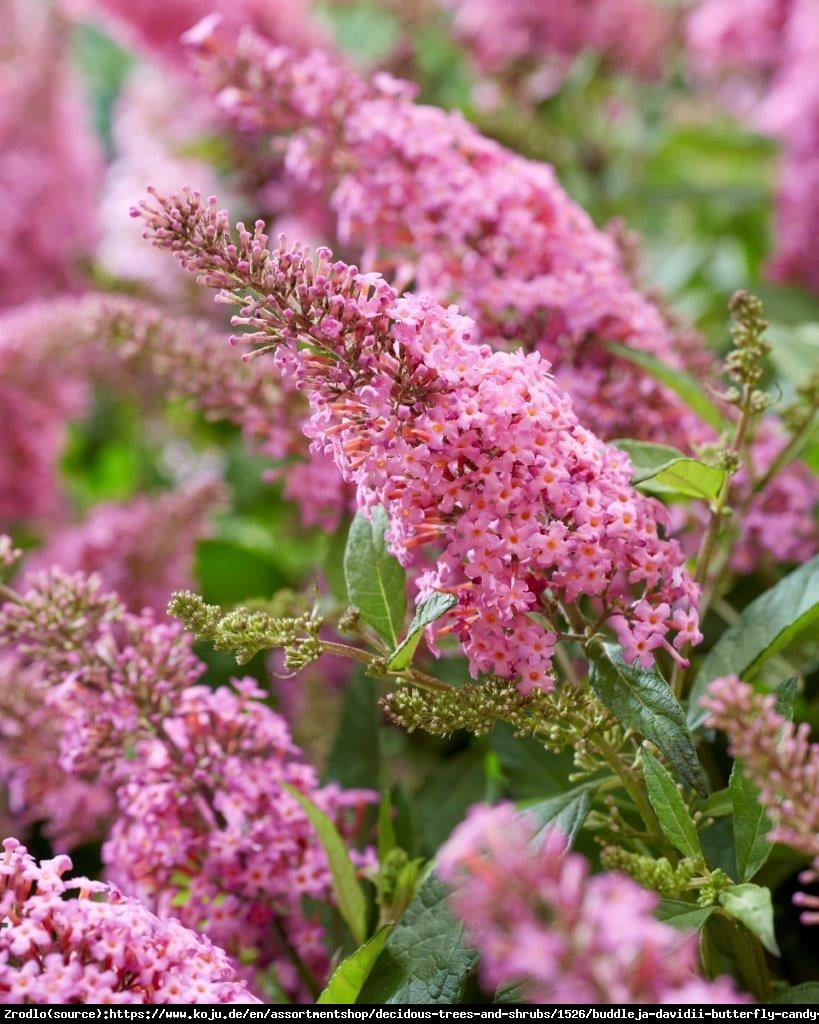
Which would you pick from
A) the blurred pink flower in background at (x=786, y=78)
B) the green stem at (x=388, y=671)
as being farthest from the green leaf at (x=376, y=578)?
the blurred pink flower in background at (x=786, y=78)

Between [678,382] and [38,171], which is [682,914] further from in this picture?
[38,171]

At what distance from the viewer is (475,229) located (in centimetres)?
72

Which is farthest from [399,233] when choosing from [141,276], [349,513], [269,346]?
[141,276]

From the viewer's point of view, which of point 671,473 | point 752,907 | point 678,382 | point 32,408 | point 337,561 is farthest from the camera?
point 32,408

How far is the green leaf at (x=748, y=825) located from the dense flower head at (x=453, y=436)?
64 millimetres

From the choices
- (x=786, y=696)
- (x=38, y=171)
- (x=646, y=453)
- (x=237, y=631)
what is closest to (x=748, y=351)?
(x=646, y=453)

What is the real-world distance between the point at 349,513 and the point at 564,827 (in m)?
0.34

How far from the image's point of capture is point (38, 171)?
1.38m

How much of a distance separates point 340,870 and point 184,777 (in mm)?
93

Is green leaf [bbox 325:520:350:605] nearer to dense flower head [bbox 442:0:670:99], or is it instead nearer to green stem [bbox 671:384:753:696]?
green stem [bbox 671:384:753:696]

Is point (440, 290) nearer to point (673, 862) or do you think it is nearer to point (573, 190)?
point (673, 862)

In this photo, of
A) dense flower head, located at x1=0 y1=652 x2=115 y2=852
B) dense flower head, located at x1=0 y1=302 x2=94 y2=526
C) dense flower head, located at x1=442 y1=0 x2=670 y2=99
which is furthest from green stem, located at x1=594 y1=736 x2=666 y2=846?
dense flower head, located at x1=442 y1=0 x2=670 y2=99

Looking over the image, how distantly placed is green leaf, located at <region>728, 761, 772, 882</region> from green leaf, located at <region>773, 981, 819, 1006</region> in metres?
0.06

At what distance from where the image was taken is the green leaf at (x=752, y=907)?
0.41 m
